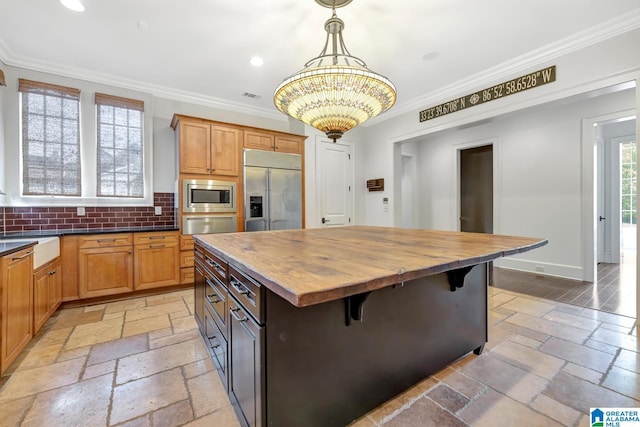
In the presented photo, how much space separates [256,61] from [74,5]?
1.59m

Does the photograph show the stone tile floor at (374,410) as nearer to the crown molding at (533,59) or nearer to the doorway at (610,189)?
the crown molding at (533,59)

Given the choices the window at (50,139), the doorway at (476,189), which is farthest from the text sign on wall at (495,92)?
the window at (50,139)

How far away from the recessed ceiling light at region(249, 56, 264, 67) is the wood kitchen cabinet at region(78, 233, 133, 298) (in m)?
2.55

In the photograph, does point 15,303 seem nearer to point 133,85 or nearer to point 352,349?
point 352,349

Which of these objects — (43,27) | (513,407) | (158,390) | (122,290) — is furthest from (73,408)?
(43,27)

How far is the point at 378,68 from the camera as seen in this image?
3438 millimetres

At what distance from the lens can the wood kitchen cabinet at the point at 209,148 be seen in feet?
12.1

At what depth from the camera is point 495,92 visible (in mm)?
3398

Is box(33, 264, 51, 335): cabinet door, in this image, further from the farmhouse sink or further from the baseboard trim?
the baseboard trim

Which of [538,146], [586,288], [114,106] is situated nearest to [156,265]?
[114,106]

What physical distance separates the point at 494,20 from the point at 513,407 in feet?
10.0

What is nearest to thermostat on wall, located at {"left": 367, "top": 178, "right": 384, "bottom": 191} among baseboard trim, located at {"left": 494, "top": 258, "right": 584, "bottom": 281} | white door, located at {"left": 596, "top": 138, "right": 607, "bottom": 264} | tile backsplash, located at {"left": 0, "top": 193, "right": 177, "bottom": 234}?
baseboard trim, located at {"left": 494, "top": 258, "right": 584, "bottom": 281}

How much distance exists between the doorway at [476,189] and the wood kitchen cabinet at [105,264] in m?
5.61

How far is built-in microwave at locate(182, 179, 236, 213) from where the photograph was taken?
12.0 feet
